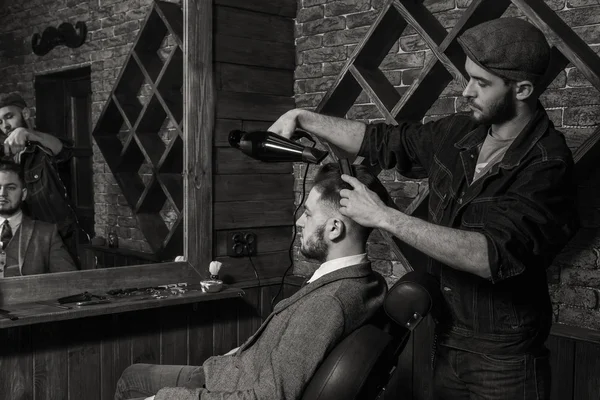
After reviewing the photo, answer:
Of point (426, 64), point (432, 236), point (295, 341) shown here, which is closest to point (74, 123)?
point (295, 341)

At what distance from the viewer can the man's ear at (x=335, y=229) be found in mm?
1981

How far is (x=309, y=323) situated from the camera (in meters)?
1.78

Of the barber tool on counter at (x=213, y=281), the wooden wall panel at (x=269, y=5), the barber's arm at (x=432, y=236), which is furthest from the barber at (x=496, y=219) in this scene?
the wooden wall panel at (x=269, y=5)

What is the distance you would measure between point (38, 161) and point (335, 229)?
1.20 metres

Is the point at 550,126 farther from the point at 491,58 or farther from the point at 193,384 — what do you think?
the point at 193,384

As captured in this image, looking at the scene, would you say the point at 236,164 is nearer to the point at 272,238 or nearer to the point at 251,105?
the point at 251,105

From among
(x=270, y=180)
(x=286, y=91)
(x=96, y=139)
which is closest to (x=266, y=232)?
(x=270, y=180)

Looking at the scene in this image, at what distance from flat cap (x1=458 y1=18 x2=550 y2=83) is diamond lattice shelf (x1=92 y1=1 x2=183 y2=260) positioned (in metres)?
1.49

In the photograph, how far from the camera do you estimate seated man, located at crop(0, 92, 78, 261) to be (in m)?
2.40

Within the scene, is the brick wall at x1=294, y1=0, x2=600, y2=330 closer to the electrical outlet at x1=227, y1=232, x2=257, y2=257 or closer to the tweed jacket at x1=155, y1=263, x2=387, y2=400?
the electrical outlet at x1=227, y1=232, x2=257, y2=257

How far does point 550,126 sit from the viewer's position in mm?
1867

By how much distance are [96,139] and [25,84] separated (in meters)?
0.33

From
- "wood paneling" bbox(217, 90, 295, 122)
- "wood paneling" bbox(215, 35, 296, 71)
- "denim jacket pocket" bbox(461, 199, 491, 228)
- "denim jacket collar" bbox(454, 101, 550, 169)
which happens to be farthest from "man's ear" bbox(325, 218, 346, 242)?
"wood paneling" bbox(215, 35, 296, 71)

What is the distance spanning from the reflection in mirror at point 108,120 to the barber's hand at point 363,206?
127 centimetres
